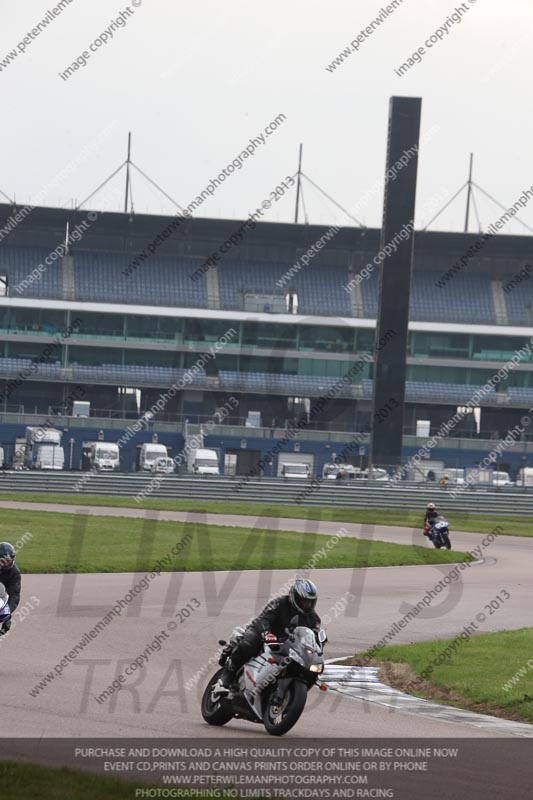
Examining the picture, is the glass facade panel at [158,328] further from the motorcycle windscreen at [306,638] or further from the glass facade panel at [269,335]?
the motorcycle windscreen at [306,638]

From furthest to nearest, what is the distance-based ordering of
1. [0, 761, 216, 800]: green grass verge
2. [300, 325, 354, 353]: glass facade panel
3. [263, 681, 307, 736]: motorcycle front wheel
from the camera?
[300, 325, 354, 353]: glass facade panel
[263, 681, 307, 736]: motorcycle front wheel
[0, 761, 216, 800]: green grass verge

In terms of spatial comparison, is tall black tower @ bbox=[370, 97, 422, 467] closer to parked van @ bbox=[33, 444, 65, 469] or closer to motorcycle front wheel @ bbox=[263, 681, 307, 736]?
parked van @ bbox=[33, 444, 65, 469]

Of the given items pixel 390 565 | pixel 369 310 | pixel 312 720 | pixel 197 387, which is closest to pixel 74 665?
pixel 312 720

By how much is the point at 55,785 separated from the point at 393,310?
181 feet

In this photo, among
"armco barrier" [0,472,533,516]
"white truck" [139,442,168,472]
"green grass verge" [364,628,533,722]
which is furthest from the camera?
"white truck" [139,442,168,472]

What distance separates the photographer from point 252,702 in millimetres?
11164

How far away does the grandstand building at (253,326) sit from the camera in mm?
81812

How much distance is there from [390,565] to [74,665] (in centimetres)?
1783

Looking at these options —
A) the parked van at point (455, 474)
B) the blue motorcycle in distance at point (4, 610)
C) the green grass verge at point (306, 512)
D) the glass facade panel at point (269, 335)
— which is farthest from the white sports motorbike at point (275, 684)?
the glass facade panel at point (269, 335)

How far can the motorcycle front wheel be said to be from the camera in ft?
35.2

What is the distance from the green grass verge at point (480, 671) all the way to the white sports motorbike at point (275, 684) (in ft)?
11.2

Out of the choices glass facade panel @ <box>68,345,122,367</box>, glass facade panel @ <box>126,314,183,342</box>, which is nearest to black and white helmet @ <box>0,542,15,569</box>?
glass facade panel @ <box>68,345,122,367</box>

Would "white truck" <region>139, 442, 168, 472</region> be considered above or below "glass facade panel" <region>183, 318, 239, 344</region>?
below

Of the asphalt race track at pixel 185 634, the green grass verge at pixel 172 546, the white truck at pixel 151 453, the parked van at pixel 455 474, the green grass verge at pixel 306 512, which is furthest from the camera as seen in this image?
the parked van at pixel 455 474
